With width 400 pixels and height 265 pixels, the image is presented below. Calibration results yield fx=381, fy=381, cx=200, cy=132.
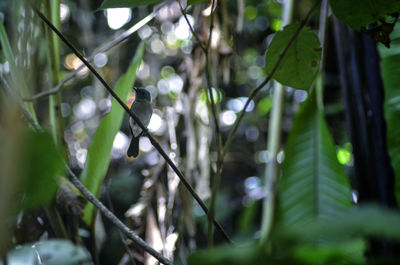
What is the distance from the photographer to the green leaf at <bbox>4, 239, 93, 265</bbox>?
1.19 feet

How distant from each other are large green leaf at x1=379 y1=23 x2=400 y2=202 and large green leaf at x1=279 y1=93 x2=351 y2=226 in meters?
0.11

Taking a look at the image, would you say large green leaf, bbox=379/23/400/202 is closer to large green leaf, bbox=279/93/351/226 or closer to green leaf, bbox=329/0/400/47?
large green leaf, bbox=279/93/351/226

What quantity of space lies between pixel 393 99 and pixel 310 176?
8.2 inches

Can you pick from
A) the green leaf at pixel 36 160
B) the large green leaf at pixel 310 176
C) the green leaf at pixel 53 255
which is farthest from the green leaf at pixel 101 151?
the green leaf at pixel 36 160

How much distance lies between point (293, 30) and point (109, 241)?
5.20 feet

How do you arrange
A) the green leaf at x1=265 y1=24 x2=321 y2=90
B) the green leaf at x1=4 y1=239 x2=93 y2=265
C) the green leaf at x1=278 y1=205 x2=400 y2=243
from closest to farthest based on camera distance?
1. the green leaf at x1=278 y1=205 x2=400 y2=243
2. the green leaf at x1=4 y1=239 x2=93 y2=265
3. the green leaf at x1=265 y1=24 x2=321 y2=90

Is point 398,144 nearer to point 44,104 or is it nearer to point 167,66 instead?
point 44,104

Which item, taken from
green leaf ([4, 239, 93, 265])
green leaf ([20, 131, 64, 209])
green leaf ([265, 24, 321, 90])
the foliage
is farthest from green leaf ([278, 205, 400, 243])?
green leaf ([265, 24, 321, 90])

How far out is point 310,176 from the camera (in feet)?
2.22

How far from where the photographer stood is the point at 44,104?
1421 millimetres

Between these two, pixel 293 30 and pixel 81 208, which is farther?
pixel 81 208

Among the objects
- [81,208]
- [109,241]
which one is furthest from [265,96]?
[81,208]

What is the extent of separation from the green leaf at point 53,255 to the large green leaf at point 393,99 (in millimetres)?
564

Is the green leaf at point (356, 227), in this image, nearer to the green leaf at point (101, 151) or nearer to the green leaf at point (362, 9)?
the green leaf at point (362, 9)
